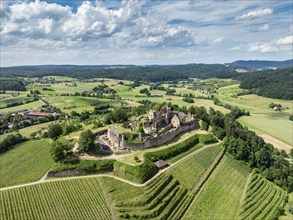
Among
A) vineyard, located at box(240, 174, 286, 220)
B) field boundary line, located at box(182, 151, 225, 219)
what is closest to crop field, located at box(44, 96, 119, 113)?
field boundary line, located at box(182, 151, 225, 219)

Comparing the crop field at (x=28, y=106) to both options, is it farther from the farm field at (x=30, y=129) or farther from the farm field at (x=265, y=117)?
the farm field at (x=265, y=117)

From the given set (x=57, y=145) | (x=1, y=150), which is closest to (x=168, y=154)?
(x=57, y=145)

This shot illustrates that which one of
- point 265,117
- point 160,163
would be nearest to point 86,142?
point 160,163

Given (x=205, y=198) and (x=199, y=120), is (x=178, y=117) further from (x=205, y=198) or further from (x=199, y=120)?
(x=205, y=198)

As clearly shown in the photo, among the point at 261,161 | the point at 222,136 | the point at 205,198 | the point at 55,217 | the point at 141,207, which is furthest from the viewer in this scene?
the point at 222,136

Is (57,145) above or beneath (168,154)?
above

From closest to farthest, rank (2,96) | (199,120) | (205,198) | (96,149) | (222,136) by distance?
(205,198) < (96,149) < (222,136) < (199,120) < (2,96)
